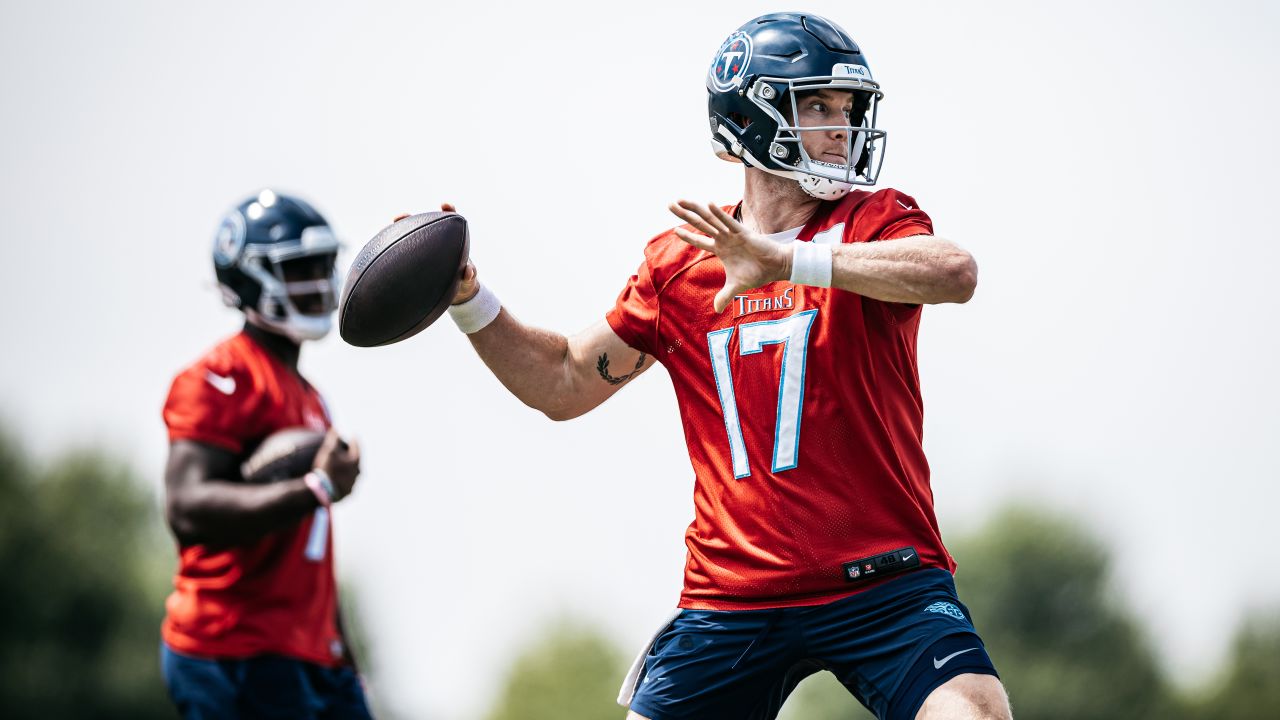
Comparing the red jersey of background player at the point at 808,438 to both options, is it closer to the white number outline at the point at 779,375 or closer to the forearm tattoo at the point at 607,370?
the white number outline at the point at 779,375

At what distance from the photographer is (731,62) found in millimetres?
5020

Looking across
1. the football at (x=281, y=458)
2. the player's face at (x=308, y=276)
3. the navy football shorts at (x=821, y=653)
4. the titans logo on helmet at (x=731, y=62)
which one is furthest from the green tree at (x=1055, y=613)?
the navy football shorts at (x=821, y=653)

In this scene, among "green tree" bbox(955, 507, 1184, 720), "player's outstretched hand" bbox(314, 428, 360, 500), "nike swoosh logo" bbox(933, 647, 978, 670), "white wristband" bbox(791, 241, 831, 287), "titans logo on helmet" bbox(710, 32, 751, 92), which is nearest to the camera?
"nike swoosh logo" bbox(933, 647, 978, 670)

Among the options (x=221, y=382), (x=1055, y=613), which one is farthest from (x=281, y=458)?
(x=1055, y=613)

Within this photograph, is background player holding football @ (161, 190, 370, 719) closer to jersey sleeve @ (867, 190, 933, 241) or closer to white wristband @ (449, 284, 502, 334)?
white wristband @ (449, 284, 502, 334)

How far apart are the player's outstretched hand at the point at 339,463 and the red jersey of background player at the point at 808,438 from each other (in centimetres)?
216

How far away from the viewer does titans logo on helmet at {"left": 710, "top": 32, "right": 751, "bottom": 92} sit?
196 inches

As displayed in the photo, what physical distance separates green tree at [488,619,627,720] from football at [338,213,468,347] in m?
32.9

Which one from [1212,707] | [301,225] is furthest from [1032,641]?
[301,225]

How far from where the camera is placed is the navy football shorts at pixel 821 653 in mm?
4230

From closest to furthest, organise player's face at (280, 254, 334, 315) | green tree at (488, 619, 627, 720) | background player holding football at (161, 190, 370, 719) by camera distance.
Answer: background player holding football at (161, 190, 370, 719), player's face at (280, 254, 334, 315), green tree at (488, 619, 627, 720)

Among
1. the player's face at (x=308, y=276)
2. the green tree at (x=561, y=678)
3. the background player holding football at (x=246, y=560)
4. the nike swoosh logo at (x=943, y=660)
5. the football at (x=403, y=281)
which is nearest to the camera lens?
the nike swoosh logo at (x=943, y=660)

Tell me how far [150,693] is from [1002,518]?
18.0 m

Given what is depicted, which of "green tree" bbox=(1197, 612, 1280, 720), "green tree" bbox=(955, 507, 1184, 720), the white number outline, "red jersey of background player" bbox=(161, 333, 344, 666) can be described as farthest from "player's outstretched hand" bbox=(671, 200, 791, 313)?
"green tree" bbox=(1197, 612, 1280, 720)
